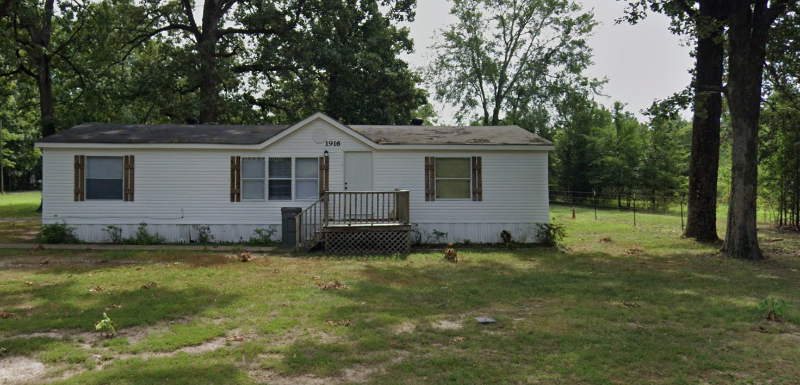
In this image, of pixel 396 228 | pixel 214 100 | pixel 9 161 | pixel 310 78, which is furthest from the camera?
pixel 9 161

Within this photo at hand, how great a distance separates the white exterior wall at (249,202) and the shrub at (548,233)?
0.67ft

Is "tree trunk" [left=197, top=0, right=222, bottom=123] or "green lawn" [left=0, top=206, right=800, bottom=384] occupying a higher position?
"tree trunk" [left=197, top=0, right=222, bottom=123]

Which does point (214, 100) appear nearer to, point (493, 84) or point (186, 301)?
point (186, 301)

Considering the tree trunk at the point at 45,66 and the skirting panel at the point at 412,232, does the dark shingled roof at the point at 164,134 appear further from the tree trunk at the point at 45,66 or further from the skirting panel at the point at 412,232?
the tree trunk at the point at 45,66

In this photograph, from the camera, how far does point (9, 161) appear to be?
47.2m

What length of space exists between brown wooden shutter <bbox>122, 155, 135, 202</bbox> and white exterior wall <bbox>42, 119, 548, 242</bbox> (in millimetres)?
166

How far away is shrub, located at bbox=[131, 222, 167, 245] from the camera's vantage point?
13.4m

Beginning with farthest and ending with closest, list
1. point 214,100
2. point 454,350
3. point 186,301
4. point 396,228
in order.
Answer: point 214,100 → point 396,228 → point 186,301 → point 454,350

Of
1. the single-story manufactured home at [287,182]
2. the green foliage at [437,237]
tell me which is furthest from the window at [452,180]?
the green foliage at [437,237]

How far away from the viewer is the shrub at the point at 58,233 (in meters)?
13.1

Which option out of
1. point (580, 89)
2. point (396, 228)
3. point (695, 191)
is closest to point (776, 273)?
point (695, 191)

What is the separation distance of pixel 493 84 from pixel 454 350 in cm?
3505

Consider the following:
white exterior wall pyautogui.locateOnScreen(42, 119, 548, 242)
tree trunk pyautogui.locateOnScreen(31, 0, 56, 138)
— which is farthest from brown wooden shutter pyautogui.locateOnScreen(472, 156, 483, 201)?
tree trunk pyautogui.locateOnScreen(31, 0, 56, 138)

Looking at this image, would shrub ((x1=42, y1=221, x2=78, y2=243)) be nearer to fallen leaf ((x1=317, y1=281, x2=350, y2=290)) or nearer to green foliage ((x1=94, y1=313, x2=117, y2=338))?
fallen leaf ((x1=317, y1=281, x2=350, y2=290))
